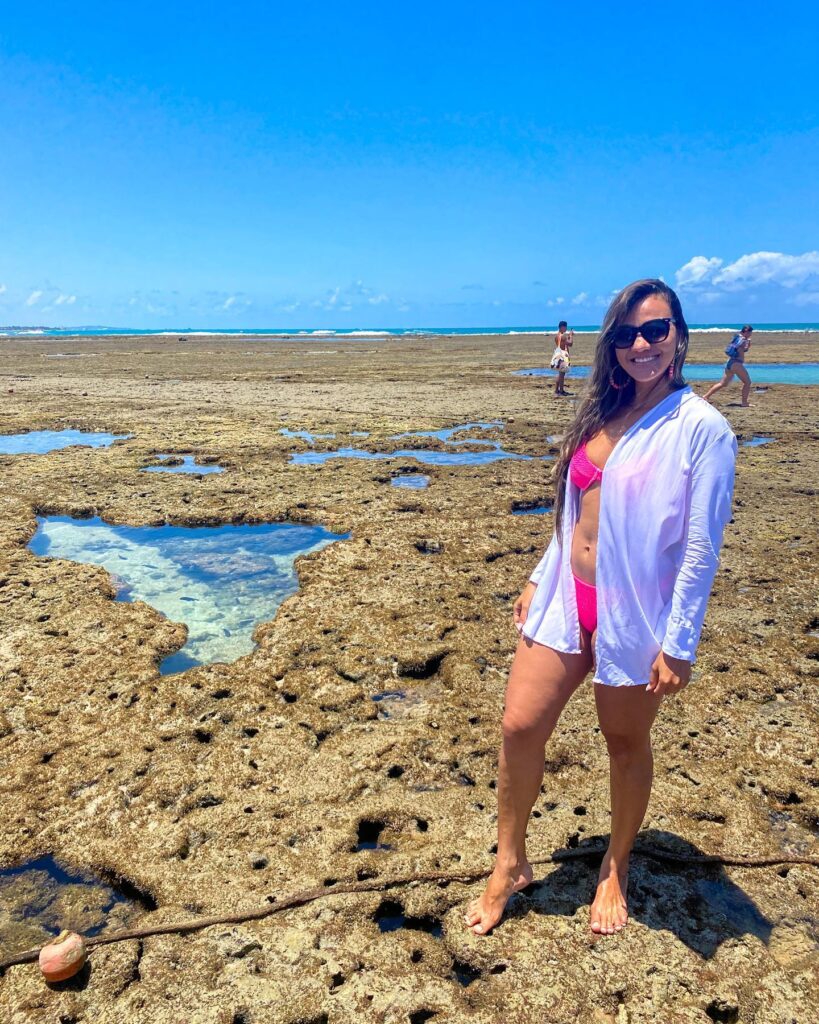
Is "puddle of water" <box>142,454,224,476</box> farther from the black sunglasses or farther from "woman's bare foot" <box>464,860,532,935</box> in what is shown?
the black sunglasses

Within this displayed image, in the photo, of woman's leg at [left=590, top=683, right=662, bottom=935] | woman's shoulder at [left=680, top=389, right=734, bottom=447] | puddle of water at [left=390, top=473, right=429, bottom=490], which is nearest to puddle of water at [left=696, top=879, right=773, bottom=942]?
woman's leg at [left=590, top=683, right=662, bottom=935]

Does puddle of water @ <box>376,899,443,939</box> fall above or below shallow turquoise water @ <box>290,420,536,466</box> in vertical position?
below

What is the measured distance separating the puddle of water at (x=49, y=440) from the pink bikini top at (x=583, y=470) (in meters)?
10.4

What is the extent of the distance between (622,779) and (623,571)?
0.85 meters

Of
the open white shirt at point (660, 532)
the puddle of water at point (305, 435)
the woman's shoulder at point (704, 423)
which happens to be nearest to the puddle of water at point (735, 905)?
the open white shirt at point (660, 532)

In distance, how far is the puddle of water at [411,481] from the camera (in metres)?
8.98

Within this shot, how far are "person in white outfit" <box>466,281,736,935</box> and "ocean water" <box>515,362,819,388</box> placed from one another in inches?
750

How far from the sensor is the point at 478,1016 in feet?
7.44

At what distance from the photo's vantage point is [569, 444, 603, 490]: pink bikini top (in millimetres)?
2410

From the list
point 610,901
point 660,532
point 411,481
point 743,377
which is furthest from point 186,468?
point 743,377

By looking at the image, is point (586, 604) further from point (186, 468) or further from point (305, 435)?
point (305, 435)

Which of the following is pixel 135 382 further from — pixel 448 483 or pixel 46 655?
pixel 46 655

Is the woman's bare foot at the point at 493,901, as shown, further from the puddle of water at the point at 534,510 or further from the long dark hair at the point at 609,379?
the puddle of water at the point at 534,510

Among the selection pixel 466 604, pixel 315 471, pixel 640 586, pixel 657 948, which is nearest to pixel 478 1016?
pixel 657 948
